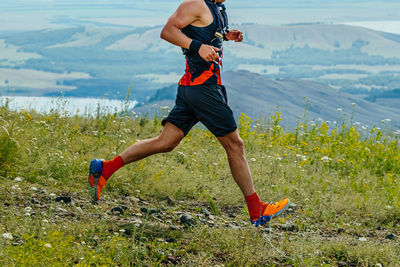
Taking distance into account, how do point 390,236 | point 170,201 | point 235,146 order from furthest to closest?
point 170,201, point 390,236, point 235,146

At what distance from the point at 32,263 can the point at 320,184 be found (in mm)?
4450

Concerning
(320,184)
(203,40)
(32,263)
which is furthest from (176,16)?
(320,184)

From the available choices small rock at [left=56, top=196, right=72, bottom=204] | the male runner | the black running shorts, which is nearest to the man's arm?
the male runner

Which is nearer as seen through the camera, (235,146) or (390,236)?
(235,146)

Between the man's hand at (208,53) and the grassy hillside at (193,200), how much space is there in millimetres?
1420

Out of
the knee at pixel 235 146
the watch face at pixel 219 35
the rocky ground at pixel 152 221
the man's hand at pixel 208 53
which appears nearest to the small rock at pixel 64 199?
the rocky ground at pixel 152 221

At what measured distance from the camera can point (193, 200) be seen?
248 inches

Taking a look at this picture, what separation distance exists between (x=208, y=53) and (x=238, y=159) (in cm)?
107

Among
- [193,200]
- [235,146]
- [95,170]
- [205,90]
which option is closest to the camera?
[205,90]

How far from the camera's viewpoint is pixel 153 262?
4.19 m

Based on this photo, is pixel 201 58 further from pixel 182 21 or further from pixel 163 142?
pixel 163 142

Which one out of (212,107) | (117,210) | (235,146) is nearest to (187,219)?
(117,210)

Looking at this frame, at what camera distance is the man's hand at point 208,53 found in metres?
4.62

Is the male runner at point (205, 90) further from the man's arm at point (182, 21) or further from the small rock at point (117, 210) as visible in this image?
the small rock at point (117, 210)
